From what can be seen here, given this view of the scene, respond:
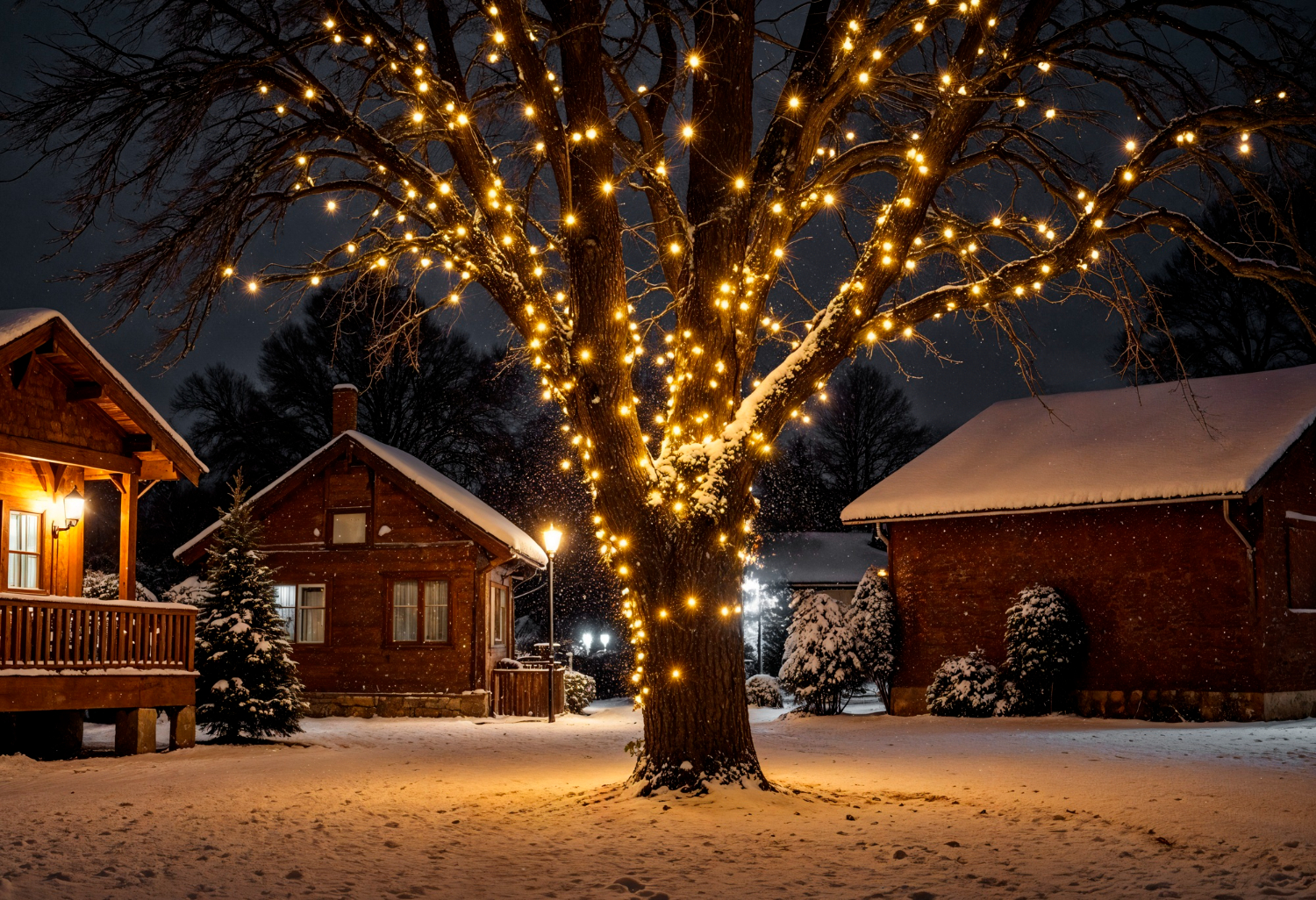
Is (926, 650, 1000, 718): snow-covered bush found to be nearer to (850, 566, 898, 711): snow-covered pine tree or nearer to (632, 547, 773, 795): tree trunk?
(850, 566, 898, 711): snow-covered pine tree

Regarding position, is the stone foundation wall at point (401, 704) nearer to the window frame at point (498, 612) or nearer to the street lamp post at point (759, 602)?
the window frame at point (498, 612)

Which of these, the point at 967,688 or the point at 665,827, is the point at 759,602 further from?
the point at 665,827

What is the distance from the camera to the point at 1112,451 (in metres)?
19.1

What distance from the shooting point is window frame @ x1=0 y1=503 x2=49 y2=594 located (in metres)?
14.2

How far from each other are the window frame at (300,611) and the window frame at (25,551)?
27.9 ft

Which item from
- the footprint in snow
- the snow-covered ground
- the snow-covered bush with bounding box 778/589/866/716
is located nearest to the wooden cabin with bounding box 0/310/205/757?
the snow-covered ground

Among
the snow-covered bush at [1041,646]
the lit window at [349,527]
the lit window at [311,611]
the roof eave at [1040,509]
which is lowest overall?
the snow-covered bush at [1041,646]

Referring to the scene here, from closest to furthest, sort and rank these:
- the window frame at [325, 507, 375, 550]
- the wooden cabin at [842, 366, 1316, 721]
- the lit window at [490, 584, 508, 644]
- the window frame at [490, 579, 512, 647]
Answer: the wooden cabin at [842, 366, 1316, 721] < the window frame at [325, 507, 375, 550] < the window frame at [490, 579, 512, 647] < the lit window at [490, 584, 508, 644]

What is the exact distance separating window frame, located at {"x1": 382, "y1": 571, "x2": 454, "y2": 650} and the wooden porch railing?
8630mm

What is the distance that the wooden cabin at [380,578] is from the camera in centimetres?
2259

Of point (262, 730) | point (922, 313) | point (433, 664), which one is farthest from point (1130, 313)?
point (433, 664)

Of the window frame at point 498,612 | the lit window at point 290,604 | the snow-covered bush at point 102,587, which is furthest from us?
the window frame at point 498,612

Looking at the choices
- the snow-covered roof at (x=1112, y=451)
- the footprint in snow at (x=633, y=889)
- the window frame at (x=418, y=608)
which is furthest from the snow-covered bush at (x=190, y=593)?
the snow-covered roof at (x=1112, y=451)

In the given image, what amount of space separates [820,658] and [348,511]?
33.4 feet
